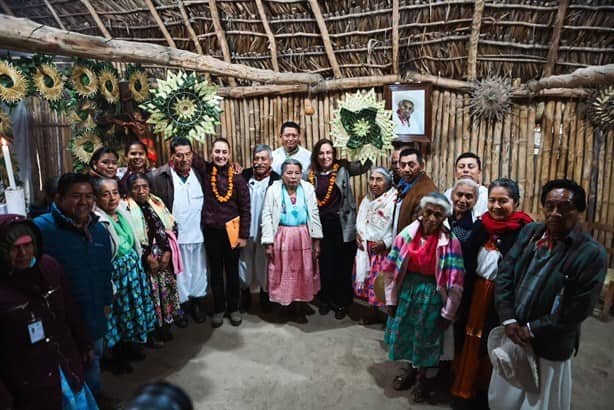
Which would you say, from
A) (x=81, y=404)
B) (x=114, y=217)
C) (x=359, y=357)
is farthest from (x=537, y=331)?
(x=114, y=217)

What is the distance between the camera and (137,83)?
4168mm

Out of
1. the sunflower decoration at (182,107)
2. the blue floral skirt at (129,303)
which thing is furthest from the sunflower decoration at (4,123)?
the blue floral skirt at (129,303)

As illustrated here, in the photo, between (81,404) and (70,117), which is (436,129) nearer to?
(70,117)

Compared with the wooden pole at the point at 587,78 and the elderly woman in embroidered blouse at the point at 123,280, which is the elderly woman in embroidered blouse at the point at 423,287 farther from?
the elderly woman in embroidered blouse at the point at 123,280

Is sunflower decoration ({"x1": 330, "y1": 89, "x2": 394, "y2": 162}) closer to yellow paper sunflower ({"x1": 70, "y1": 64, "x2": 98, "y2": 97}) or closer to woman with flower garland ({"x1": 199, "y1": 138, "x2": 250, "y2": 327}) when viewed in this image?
woman with flower garland ({"x1": 199, "y1": 138, "x2": 250, "y2": 327})

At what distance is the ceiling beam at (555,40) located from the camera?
3.96 m

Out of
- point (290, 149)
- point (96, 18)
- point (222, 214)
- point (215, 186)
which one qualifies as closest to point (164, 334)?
point (222, 214)

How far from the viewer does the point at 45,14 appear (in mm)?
5684

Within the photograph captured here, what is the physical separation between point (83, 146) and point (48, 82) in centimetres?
90

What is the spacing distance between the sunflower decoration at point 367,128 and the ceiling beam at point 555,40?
200cm

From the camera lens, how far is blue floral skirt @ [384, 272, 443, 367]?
261 centimetres

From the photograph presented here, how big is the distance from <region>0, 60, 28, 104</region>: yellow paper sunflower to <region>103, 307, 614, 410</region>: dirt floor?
229 centimetres

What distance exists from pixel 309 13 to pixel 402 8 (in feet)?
3.61

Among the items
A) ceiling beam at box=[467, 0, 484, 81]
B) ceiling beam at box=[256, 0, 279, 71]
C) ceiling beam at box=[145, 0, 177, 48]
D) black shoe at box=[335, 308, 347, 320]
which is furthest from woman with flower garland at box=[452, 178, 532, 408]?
ceiling beam at box=[145, 0, 177, 48]
